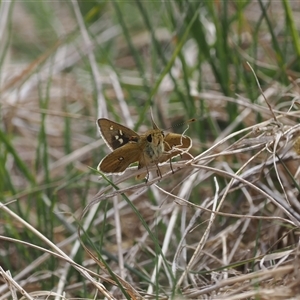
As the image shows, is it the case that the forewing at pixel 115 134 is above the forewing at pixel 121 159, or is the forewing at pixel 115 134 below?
above

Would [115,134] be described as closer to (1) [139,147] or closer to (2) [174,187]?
(1) [139,147]

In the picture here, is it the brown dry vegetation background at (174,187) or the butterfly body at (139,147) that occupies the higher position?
the butterfly body at (139,147)

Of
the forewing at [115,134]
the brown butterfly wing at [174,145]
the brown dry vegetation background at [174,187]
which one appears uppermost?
the forewing at [115,134]

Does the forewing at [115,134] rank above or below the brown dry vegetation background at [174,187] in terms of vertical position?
above

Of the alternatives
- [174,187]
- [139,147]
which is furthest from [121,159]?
[174,187]

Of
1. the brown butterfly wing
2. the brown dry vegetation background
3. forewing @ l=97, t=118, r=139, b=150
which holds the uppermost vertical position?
forewing @ l=97, t=118, r=139, b=150

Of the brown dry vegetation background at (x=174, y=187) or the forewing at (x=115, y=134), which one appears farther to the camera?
the forewing at (x=115, y=134)
